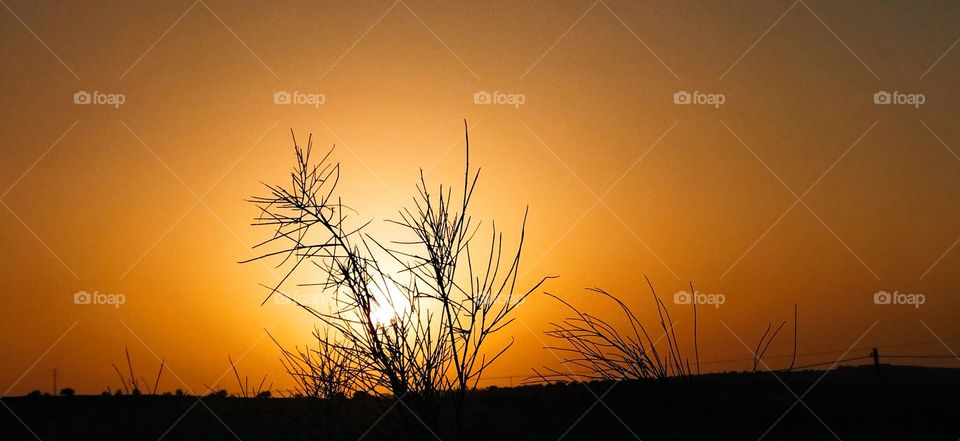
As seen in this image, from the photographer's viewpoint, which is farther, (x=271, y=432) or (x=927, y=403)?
(x=927, y=403)

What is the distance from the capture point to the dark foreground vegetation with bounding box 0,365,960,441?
5.77 m

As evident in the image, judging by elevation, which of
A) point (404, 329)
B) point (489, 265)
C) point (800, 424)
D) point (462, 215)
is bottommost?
point (800, 424)

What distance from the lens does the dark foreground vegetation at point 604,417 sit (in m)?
5.77

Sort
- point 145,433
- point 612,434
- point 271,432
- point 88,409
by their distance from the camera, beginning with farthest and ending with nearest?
1. point 88,409
2. point 145,433
3. point 271,432
4. point 612,434

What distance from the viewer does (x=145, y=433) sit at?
518 inches

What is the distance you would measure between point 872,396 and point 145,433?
1390 centimetres

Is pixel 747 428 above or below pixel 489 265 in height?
below

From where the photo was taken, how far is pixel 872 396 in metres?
16.4

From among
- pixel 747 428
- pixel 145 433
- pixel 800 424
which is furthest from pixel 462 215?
pixel 145 433

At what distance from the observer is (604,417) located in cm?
1271

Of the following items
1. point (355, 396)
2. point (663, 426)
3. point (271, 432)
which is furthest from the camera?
point (271, 432)

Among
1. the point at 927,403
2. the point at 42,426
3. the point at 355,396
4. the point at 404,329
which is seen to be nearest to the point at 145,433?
the point at 42,426

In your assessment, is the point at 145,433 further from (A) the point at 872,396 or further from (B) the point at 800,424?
(A) the point at 872,396

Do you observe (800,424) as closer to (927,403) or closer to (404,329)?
(927,403)
